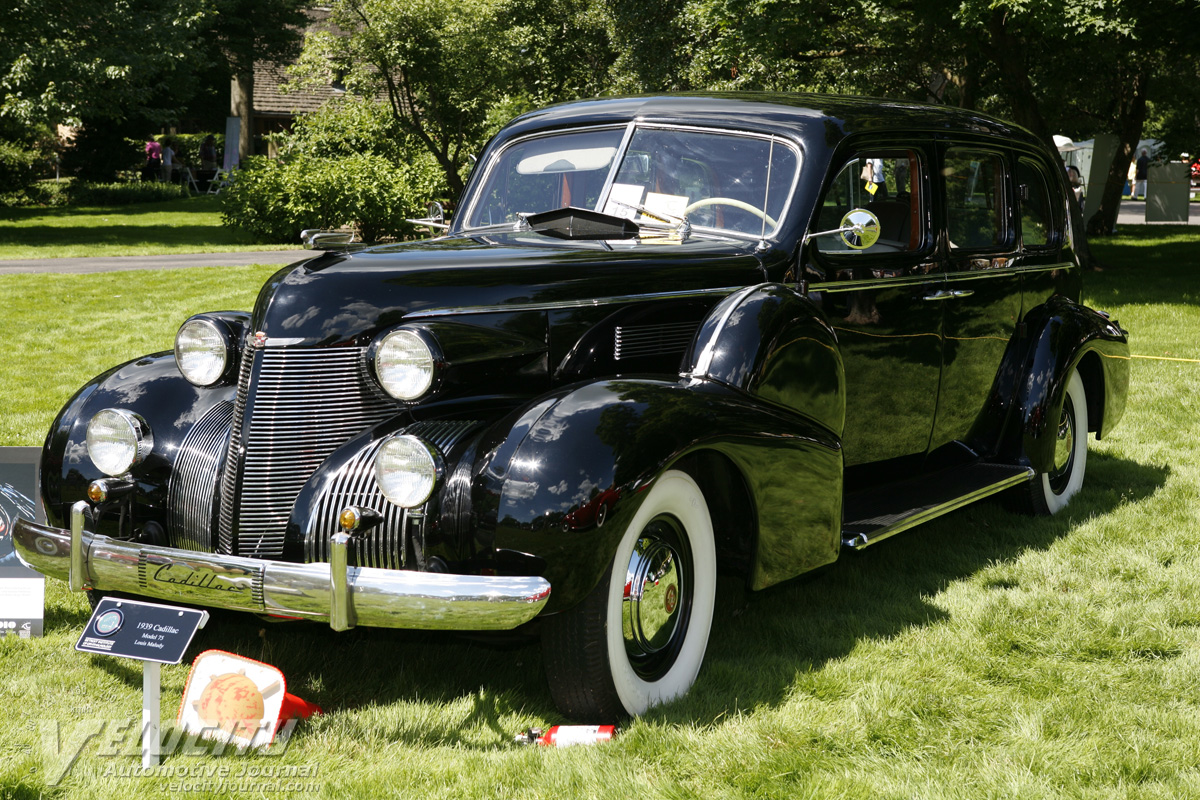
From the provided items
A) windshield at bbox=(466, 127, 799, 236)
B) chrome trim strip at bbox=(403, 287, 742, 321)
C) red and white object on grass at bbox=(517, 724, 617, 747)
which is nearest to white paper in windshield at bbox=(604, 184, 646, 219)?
windshield at bbox=(466, 127, 799, 236)

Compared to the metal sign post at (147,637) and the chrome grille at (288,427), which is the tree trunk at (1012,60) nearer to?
the chrome grille at (288,427)

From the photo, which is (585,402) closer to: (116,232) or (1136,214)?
(116,232)

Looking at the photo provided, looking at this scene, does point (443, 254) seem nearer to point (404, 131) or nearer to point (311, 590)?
point (311, 590)

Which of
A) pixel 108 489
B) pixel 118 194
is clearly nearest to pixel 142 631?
pixel 108 489

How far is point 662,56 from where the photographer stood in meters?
20.3

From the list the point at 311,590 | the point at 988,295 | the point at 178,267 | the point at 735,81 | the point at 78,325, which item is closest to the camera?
the point at 311,590

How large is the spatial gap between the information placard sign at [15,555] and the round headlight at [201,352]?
0.74 metres

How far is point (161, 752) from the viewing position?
2930mm

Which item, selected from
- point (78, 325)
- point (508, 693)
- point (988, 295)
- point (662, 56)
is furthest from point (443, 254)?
point (662, 56)

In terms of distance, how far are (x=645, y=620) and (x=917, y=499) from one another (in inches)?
66.2

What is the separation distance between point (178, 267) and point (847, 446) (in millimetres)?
12987

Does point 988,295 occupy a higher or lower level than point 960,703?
higher

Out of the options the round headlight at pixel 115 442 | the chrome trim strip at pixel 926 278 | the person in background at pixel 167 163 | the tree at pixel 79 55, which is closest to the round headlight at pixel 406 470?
A: the round headlight at pixel 115 442

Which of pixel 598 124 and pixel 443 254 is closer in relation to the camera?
pixel 443 254
